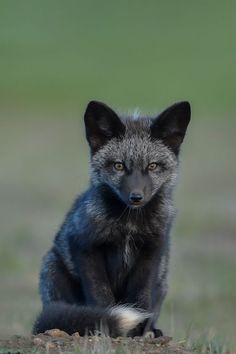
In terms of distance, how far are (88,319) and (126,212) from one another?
50.5 inches

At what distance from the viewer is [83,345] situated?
8344mm

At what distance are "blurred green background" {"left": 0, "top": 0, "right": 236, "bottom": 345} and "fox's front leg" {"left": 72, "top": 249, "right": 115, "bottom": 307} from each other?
→ 2.89 feet

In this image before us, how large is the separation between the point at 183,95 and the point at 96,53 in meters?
15.1

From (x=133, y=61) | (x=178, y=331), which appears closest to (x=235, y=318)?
(x=178, y=331)

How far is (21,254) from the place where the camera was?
18.1 m

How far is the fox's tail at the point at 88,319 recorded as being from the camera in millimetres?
9086

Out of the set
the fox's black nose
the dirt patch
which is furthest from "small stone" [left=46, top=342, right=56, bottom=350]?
the fox's black nose

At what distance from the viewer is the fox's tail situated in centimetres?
909

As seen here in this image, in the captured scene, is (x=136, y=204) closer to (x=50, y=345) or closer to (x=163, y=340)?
(x=163, y=340)

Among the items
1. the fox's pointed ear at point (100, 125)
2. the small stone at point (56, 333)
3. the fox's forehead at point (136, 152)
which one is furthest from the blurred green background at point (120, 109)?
the fox's pointed ear at point (100, 125)

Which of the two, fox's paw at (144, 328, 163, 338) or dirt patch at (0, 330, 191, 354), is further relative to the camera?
fox's paw at (144, 328, 163, 338)

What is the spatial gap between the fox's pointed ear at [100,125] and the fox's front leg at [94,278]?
0.88 metres

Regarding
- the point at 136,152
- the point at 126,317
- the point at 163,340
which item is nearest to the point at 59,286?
the point at 136,152

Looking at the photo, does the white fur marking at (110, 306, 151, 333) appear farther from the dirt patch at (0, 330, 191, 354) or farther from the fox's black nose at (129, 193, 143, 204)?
the fox's black nose at (129, 193, 143, 204)
